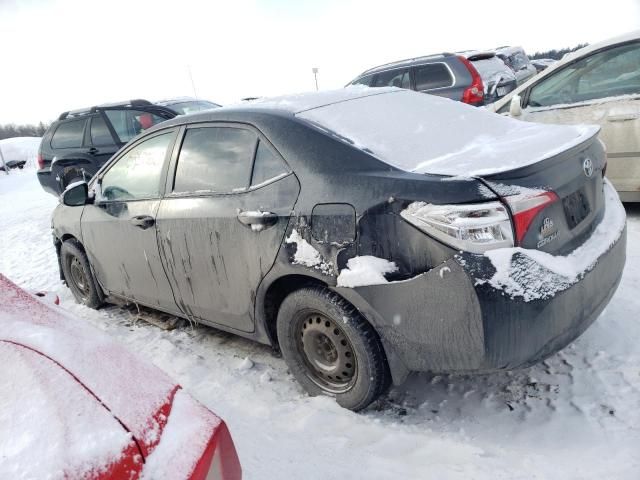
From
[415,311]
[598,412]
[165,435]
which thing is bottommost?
[598,412]

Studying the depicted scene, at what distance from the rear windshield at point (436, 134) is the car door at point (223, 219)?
15.0 inches

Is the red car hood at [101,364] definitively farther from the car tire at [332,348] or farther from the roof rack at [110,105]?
the roof rack at [110,105]

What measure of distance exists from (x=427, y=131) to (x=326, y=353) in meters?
1.28

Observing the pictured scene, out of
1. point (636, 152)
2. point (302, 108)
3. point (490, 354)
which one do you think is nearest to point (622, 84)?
point (636, 152)

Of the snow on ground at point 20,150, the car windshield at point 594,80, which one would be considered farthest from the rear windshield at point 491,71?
the snow on ground at point 20,150

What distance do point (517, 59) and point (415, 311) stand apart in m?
14.3

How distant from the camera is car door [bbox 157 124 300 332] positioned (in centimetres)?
261

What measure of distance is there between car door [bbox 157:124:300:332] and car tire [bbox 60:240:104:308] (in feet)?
4.98

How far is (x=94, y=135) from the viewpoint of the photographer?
28.1 feet

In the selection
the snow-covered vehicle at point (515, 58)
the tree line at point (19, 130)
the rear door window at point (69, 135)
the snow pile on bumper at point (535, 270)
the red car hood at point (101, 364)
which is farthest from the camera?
the tree line at point (19, 130)

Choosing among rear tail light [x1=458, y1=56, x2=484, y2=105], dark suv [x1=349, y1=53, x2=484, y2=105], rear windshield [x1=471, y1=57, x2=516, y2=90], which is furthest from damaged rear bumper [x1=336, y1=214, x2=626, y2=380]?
rear windshield [x1=471, y1=57, x2=516, y2=90]

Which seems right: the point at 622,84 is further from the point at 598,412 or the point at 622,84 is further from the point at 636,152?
the point at 598,412

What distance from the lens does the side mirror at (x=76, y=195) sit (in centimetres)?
395

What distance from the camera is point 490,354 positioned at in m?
2.03
